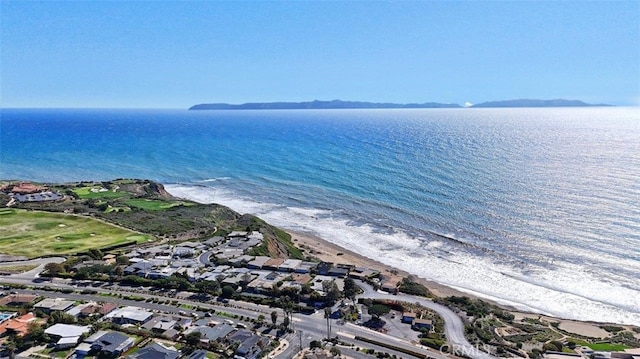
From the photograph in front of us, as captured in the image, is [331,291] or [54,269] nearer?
[331,291]

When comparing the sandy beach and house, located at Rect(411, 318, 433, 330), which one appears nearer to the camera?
house, located at Rect(411, 318, 433, 330)

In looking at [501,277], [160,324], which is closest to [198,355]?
[160,324]

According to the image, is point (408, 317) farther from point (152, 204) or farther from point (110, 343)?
point (152, 204)

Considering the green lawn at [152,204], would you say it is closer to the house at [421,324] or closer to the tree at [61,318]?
the tree at [61,318]

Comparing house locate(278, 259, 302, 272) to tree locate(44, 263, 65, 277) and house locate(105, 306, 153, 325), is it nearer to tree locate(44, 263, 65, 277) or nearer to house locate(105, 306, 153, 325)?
house locate(105, 306, 153, 325)

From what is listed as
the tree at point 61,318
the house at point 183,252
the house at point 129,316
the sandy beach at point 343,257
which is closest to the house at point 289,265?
the sandy beach at point 343,257

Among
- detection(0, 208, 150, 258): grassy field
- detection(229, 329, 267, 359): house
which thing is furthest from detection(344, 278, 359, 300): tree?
detection(0, 208, 150, 258): grassy field
